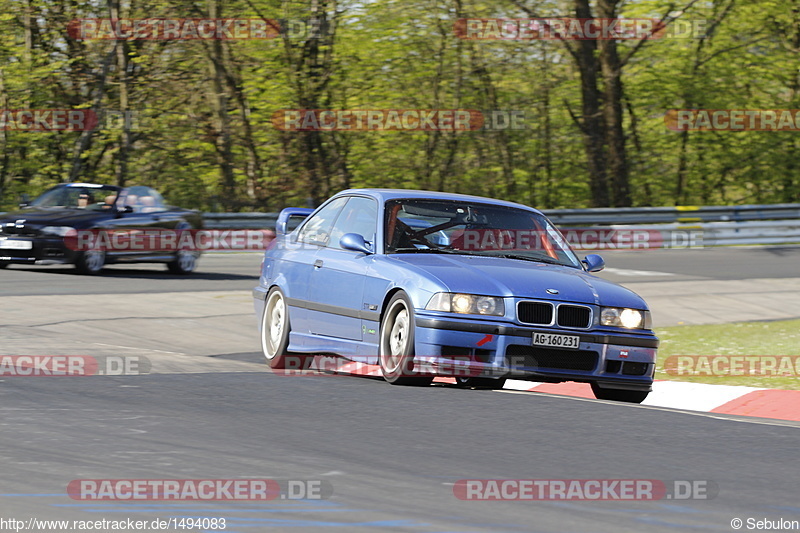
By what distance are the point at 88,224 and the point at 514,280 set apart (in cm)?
1129

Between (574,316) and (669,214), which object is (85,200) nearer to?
(574,316)

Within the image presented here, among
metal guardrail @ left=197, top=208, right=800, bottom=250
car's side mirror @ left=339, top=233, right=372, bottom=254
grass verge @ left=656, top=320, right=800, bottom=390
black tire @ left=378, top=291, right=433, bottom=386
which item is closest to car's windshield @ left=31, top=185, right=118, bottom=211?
metal guardrail @ left=197, top=208, right=800, bottom=250

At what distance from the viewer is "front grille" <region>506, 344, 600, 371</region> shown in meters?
8.05

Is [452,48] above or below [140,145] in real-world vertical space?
above

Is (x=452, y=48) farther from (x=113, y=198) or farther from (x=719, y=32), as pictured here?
(x=113, y=198)

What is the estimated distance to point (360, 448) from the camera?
602cm

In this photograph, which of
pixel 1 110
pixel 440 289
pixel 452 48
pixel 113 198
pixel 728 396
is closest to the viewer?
pixel 440 289

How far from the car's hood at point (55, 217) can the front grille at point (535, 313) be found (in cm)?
1140

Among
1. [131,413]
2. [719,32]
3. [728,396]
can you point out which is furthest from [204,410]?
[719,32]

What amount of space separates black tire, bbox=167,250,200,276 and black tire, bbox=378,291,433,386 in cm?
1144

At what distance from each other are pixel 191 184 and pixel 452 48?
7.42m

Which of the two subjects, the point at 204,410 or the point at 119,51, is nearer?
the point at 204,410

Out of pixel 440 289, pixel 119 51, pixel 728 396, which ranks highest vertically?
pixel 119 51

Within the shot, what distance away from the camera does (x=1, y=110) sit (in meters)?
29.4
